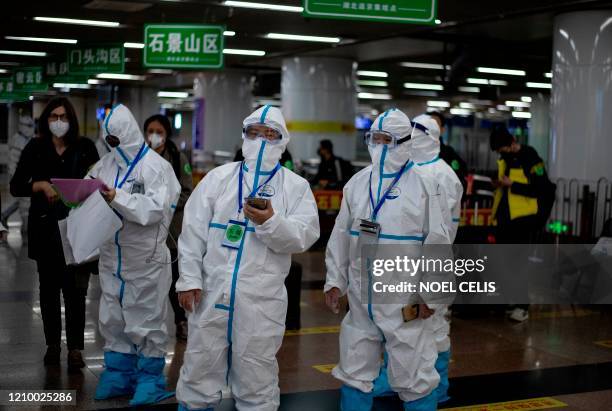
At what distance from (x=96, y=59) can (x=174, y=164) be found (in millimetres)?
9956

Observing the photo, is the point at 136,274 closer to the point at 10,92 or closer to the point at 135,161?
the point at 135,161

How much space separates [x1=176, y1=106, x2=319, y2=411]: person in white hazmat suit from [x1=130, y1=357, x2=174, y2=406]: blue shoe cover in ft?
2.94

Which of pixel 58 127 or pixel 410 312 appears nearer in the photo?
pixel 410 312

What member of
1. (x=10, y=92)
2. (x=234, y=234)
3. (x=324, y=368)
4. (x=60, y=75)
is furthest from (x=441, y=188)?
(x=10, y=92)

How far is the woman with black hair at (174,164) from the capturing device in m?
Result: 6.26

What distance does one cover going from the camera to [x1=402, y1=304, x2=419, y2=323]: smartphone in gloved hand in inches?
172

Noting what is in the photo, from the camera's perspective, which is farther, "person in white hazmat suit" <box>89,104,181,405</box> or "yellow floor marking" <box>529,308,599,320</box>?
"yellow floor marking" <box>529,308,599,320</box>

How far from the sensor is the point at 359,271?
449 cm

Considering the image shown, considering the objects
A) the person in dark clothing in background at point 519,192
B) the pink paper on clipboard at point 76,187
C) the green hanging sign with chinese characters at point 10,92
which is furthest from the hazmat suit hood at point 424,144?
the green hanging sign with chinese characters at point 10,92

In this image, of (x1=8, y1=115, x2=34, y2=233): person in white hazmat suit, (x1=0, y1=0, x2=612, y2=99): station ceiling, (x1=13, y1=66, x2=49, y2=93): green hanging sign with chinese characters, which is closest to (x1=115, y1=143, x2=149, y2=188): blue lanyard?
(x1=0, y1=0, x2=612, y2=99): station ceiling

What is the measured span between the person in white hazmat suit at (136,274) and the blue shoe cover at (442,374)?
1742mm

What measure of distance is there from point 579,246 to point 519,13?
4195mm

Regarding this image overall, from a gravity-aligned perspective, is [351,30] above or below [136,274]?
above

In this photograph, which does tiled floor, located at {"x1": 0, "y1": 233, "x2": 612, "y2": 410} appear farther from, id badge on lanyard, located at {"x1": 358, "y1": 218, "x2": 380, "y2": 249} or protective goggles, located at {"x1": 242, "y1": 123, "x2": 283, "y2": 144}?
protective goggles, located at {"x1": 242, "y1": 123, "x2": 283, "y2": 144}
